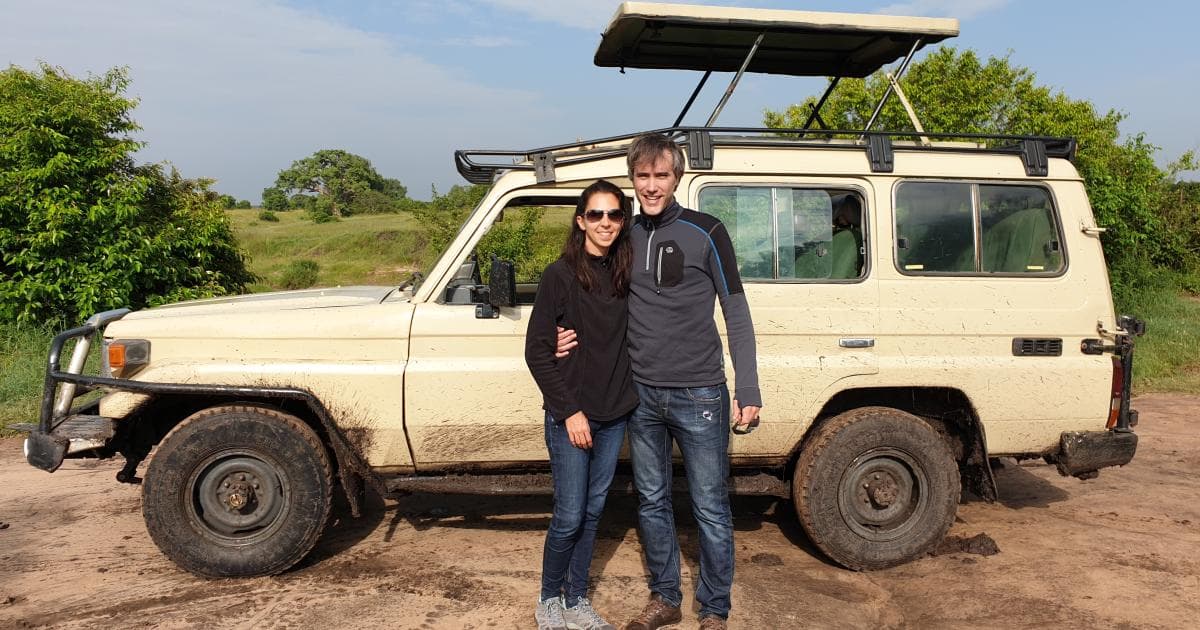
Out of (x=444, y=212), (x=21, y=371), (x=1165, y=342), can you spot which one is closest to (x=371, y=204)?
(x=444, y=212)

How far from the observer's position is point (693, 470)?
3.39 m

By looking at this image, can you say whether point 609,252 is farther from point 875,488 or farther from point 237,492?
point 237,492

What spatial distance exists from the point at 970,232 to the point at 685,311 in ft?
6.52

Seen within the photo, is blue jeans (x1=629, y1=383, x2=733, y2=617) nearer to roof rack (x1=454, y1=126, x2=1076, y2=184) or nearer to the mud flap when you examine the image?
roof rack (x1=454, y1=126, x2=1076, y2=184)

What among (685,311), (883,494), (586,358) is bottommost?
(883,494)

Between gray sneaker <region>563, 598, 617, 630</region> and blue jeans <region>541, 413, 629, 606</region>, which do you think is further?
gray sneaker <region>563, 598, 617, 630</region>

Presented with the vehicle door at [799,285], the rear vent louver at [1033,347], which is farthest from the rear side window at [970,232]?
the rear vent louver at [1033,347]

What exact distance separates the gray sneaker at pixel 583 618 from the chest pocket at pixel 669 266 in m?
1.43

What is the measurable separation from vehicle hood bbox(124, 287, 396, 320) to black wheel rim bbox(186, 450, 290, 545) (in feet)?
2.53

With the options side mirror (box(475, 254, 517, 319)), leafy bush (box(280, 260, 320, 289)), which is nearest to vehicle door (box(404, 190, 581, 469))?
side mirror (box(475, 254, 517, 319))

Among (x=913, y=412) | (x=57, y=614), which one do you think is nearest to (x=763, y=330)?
(x=913, y=412)

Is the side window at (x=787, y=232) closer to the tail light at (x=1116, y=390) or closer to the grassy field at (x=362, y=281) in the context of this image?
the tail light at (x=1116, y=390)

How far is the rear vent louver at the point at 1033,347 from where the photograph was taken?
169 inches

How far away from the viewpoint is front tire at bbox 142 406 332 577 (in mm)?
4051
